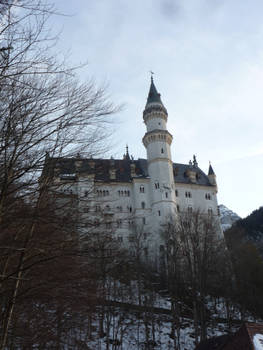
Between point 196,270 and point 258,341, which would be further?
point 196,270

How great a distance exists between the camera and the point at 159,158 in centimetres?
6072

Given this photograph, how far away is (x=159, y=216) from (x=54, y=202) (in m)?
49.6

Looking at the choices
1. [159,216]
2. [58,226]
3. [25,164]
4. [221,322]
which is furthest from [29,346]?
[159,216]

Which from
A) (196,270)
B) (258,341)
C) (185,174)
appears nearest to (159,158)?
(185,174)

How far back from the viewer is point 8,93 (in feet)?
21.6

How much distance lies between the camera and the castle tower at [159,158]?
57.1m

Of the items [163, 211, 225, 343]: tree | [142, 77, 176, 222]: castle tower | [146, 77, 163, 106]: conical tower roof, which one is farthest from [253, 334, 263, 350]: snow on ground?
[146, 77, 163, 106]: conical tower roof

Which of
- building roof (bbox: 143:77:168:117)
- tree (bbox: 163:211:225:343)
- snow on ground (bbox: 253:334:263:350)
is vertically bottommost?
snow on ground (bbox: 253:334:263:350)

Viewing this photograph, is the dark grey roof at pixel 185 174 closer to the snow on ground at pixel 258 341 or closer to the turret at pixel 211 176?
the turret at pixel 211 176

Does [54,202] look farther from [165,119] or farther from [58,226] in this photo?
[165,119]

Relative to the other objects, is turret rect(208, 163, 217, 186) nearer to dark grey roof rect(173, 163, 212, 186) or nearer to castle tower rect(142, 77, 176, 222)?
dark grey roof rect(173, 163, 212, 186)

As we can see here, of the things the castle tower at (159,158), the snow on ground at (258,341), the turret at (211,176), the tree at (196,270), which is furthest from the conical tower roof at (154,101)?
the snow on ground at (258,341)

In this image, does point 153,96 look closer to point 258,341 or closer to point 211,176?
point 211,176

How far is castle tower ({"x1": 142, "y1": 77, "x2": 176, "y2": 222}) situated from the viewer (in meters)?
57.1
